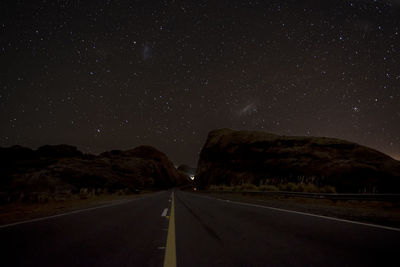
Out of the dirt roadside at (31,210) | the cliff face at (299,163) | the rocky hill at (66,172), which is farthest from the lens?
the rocky hill at (66,172)

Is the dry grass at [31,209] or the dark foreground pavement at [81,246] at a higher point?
the dark foreground pavement at [81,246]

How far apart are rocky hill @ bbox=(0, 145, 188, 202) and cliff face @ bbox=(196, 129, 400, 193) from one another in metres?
22.4

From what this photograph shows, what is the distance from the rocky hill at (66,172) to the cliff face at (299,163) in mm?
22357

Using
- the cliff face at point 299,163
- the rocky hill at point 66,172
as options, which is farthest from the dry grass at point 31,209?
the cliff face at point 299,163

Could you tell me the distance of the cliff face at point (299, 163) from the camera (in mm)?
29938

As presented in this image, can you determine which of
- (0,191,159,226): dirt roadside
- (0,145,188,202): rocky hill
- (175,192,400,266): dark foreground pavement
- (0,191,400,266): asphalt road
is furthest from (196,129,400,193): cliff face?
(0,191,159,226): dirt roadside

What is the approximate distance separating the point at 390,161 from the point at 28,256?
1630 inches

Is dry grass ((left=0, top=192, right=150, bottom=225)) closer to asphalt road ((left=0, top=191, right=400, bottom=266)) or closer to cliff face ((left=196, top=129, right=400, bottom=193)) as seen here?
asphalt road ((left=0, top=191, right=400, bottom=266))

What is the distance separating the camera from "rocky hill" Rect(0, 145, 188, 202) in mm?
47719

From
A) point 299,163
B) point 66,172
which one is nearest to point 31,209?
point 299,163

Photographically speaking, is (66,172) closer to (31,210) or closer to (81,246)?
(31,210)

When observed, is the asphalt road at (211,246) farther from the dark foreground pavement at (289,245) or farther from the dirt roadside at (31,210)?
the dirt roadside at (31,210)

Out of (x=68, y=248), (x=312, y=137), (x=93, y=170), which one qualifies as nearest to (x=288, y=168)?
(x=312, y=137)

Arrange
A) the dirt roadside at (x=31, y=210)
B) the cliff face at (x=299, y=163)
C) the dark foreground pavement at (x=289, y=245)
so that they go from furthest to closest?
the cliff face at (x=299, y=163) → the dirt roadside at (x=31, y=210) → the dark foreground pavement at (x=289, y=245)
